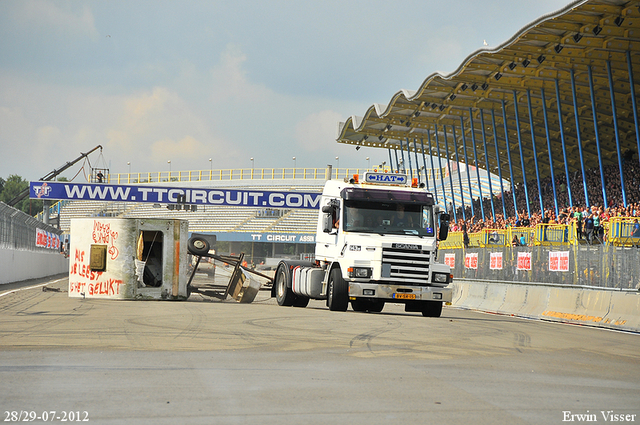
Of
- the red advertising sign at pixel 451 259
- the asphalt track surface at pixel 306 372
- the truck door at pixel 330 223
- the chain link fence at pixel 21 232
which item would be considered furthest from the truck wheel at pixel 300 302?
the chain link fence at pixel 21 232

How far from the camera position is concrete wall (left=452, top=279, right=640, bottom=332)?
17.5m

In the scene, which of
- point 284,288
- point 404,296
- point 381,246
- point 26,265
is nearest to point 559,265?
point 404,296

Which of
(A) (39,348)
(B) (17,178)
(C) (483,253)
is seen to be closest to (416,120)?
(C) (483,253)

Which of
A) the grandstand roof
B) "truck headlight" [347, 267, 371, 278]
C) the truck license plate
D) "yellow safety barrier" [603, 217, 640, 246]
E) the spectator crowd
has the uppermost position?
the grandstand roof

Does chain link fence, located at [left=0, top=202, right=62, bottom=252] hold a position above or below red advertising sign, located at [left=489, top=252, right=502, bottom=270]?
above

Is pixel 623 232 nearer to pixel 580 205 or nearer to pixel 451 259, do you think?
pixel 451 259

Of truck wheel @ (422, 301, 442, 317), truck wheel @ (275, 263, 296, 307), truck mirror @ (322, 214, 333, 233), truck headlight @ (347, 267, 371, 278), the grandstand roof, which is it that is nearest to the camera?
truck headlight @ (347, 267, 371, 278)

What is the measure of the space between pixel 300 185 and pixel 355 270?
69825 millimetres

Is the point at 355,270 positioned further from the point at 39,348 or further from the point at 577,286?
the point at 39,348

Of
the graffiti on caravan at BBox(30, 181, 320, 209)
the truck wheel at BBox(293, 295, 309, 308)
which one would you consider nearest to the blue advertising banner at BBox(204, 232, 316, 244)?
the graffiti on caravan at BBox(30, 181, 320, 209)

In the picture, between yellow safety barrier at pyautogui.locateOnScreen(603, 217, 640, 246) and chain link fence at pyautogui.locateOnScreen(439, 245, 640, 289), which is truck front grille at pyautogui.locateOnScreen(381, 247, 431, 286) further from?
yellow safety barrier at pyautogui.locateOnScreen(603, 217, 640, 246)

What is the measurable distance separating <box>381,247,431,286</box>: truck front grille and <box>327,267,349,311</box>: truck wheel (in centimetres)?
103

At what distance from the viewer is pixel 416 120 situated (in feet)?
172

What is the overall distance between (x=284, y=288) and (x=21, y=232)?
59.1ft
